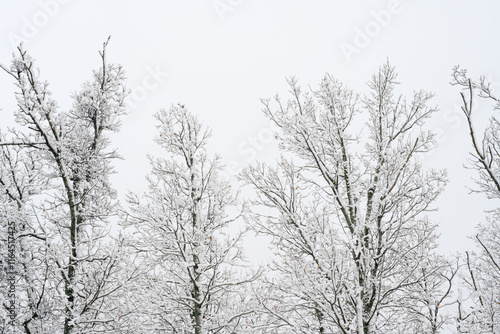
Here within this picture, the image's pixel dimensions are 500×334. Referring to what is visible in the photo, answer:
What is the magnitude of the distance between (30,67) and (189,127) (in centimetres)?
375

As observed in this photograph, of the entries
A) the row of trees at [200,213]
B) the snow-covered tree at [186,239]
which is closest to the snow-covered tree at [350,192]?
the row of trees at [200,213]

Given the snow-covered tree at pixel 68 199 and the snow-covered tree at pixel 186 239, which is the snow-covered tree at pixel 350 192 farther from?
the snow-covered tree at pixel 68 199

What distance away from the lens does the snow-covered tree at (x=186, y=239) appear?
650 centimetres

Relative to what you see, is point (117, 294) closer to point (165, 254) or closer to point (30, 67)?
point (165, 254)

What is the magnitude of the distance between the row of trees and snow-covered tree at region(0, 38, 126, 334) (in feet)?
0.11

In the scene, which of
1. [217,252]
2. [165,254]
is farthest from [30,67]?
[217,252]

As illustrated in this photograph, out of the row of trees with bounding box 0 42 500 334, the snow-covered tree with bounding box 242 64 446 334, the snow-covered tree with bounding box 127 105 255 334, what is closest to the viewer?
the snow-covered tree with bounding box 242 64 446 334

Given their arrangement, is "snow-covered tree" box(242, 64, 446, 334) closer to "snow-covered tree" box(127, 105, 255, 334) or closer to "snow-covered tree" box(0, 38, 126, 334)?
"snow-covered tree" box(127, 105, 255, 334)

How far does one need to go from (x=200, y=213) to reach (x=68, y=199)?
2.78 meters

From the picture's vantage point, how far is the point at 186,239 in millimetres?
6566

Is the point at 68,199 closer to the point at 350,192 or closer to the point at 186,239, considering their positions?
the point at 186,239

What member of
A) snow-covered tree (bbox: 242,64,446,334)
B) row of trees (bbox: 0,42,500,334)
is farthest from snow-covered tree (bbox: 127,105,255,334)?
snow-covered tree (bbox: 242,64,446,334)

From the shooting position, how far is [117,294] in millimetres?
6609

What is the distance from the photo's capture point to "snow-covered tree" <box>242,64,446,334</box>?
16.8 feet
